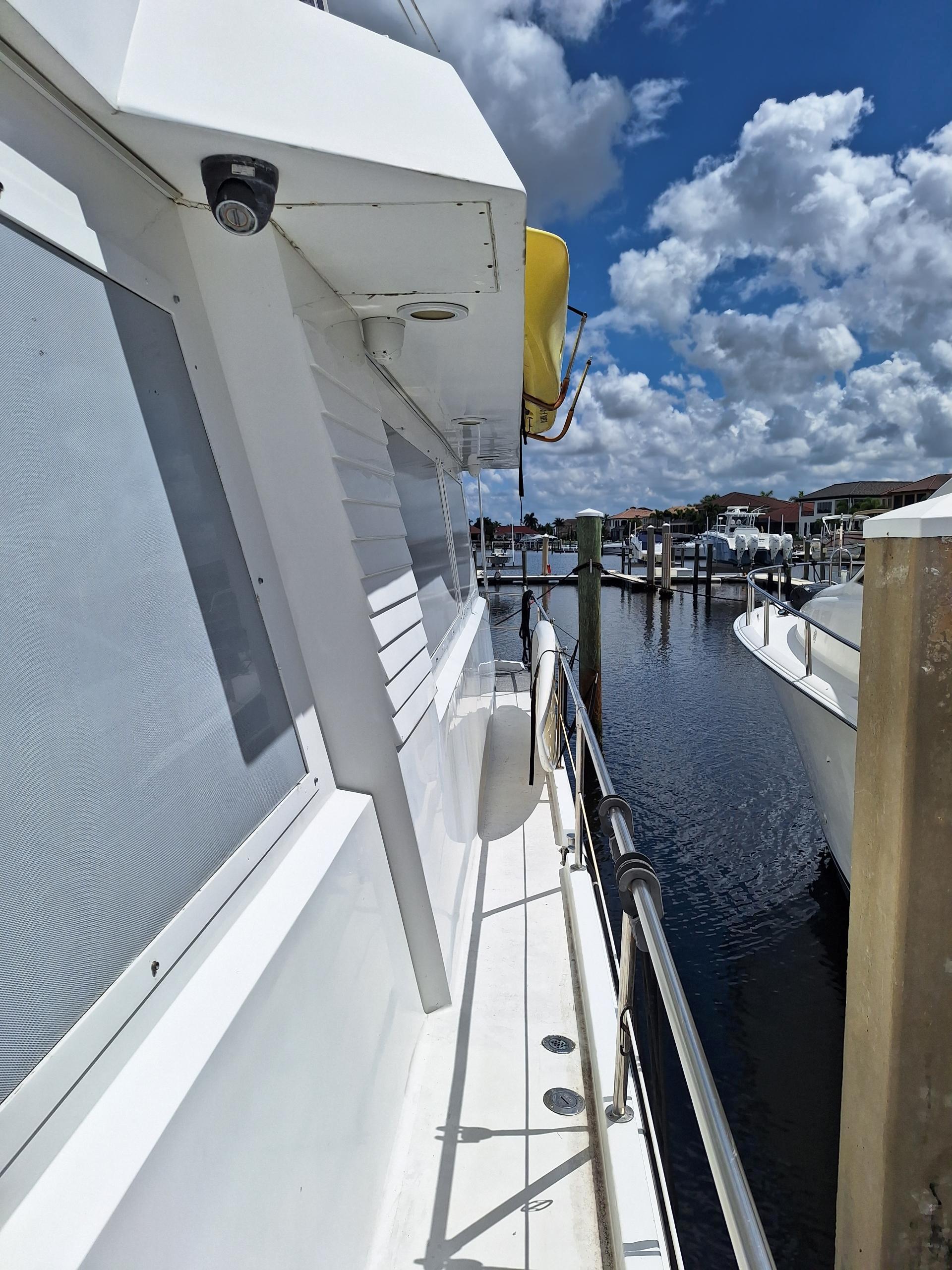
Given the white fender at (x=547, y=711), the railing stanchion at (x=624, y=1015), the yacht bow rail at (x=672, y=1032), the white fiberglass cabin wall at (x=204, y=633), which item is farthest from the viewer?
the white fender at (x=547, y=711)

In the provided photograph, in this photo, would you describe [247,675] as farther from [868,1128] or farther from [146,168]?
[868,1128]

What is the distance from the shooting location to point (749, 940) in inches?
222

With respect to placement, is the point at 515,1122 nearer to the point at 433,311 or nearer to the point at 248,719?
the point at 248,719

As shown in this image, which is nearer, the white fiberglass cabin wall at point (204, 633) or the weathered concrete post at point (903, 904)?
the white fiberglass cabin wall at point (204, 633)

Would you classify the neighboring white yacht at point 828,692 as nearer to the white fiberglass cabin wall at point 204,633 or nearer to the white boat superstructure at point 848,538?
the white fiberglass cabin wall at point 204,633

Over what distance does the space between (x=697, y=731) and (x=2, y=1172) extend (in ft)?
34.3

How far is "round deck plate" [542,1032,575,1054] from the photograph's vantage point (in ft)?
7.81

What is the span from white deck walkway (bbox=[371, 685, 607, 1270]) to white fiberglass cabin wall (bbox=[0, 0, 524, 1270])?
0.12 m

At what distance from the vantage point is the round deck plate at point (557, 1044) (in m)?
2.38

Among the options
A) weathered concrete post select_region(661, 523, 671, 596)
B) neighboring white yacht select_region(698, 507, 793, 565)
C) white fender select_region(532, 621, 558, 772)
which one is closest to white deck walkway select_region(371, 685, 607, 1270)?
white fender select_region(532, 621, 558, 772)

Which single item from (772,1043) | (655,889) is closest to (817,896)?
(772,1043)

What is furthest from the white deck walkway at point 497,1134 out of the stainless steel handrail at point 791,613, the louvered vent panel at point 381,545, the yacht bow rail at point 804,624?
the yacht bow rail at point 804,624

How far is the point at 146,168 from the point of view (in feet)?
4.85

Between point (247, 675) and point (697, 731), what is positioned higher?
point (247, 675)
